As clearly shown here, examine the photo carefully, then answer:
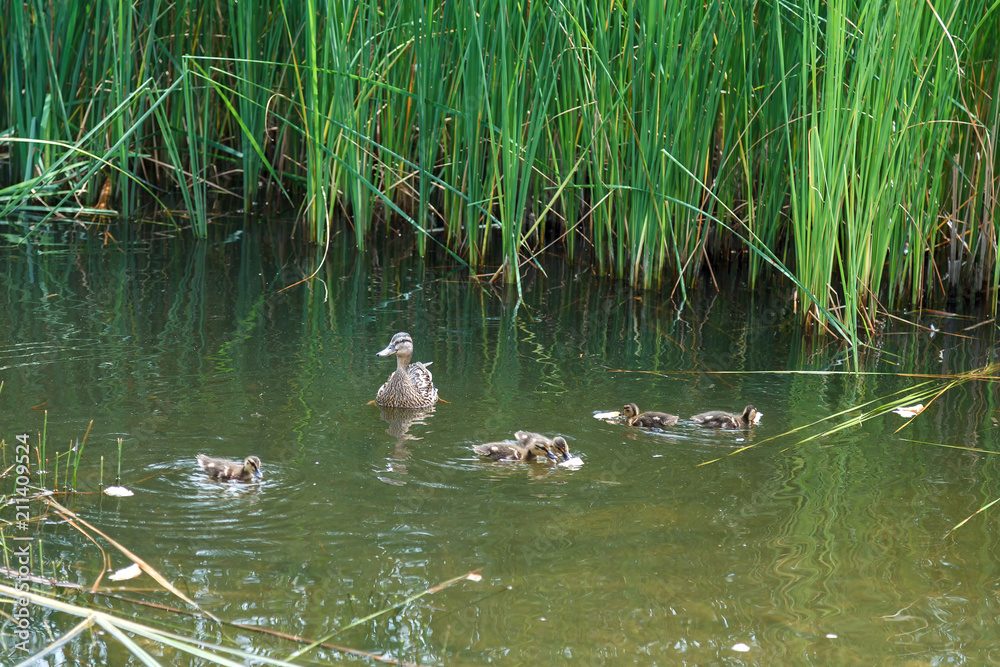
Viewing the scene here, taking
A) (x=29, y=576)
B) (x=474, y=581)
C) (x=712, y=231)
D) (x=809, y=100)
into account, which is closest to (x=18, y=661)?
(x=29, y=576)

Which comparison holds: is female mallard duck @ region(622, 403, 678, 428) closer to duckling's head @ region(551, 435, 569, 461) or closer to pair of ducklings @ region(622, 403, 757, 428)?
pair of ducklings @ region(622, 403, 757, 428)

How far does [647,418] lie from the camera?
6219 millimetres

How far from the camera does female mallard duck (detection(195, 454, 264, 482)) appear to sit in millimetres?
5215

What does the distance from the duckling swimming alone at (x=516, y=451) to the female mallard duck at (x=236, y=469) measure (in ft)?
3.66

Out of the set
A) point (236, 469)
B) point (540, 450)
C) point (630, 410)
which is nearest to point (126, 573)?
point (236, 469)

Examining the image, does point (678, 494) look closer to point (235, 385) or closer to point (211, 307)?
point (235, 385)

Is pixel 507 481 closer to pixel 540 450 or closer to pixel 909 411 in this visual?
pixel 540 450

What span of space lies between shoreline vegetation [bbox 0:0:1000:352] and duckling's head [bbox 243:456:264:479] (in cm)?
326

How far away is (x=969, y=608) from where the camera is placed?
4410 millimetres

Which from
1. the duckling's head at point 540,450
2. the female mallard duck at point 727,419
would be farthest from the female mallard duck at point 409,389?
the female mallard duck at point 727,419

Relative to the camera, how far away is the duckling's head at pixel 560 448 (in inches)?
223

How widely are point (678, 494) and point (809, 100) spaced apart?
3764mm

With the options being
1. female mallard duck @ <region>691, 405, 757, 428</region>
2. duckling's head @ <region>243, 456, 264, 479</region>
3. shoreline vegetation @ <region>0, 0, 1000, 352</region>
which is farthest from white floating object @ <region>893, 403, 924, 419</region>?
duckling's head @ <region>243, 456, 264, 479</region>

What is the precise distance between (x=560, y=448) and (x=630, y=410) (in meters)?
0.73
